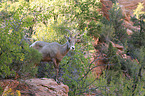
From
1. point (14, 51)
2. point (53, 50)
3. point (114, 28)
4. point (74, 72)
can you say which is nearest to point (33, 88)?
point (14, 51)

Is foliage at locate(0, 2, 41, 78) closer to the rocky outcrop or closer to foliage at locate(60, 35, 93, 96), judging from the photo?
the rocky outcrop

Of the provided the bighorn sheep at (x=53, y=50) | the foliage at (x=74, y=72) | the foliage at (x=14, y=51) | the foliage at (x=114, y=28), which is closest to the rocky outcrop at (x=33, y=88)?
the foliage at (x=14, y=51)

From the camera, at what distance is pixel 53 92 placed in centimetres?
519

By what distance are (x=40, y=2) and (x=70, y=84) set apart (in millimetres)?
6989

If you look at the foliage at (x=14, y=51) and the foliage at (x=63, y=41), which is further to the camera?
the foliage at (x=63, y=41)

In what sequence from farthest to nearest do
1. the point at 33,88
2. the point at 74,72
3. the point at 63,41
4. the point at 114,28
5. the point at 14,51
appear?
the point at 114,28 < the point at 63,41 < the point at 74,72 < the point at 14,51 < the point at 33,88

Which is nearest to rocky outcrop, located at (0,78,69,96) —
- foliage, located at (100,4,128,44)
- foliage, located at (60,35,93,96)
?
foliage, located at (60,35,93,96)

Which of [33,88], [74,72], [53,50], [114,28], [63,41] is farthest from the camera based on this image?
[114,28]

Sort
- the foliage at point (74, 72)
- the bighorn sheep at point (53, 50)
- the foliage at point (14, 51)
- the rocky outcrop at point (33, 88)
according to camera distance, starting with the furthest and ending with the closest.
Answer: the foliage at point (74, 72), the bighorn sheep at point (53, 50), the foliage at point (14, 51), the rocky outcrop at point (33, 88)

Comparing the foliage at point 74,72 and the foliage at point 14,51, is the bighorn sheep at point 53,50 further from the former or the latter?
the foliage at point 74,72

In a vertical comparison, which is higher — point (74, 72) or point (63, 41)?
point (63, 41)

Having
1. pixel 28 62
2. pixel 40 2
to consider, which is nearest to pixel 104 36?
pixel 40 2

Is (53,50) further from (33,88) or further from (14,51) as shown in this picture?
(33,88)

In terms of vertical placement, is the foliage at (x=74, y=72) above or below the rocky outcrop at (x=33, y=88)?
below
